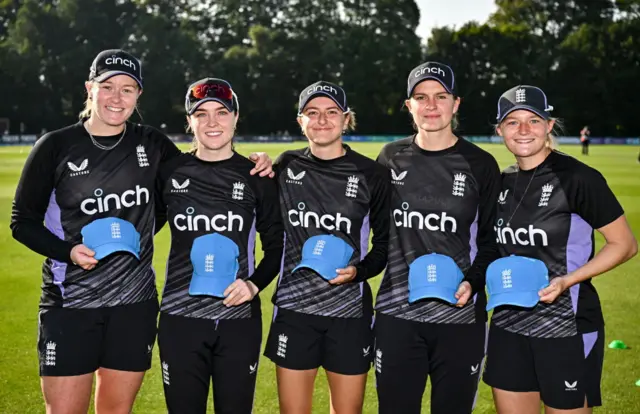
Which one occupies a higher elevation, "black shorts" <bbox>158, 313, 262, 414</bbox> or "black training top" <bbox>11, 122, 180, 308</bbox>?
A: "black training top" <bbox>11, 122, 180, 308</bbox>

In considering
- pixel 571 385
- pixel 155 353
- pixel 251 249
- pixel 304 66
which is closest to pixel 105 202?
pixel 251 249

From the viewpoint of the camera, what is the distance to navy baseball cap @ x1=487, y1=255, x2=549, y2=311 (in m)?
3.85

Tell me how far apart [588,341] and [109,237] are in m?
2.55

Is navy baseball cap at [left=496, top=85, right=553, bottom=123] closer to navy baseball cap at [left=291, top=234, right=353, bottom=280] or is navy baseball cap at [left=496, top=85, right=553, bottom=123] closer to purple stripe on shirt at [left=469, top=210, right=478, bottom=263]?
purple stripe on shirt at [left=469, top=210, right=478, bottom=263]

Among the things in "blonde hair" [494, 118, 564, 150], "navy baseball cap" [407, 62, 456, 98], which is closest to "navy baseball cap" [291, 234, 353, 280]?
"navy baseball cap" [407, 62, 456, 98]

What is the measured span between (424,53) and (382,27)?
24.8ft

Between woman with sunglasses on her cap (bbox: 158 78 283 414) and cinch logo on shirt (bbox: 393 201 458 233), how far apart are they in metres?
0.70

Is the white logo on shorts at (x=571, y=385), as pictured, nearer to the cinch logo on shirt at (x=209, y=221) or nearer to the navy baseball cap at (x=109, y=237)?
the cinch logo on shirt at (x=209, y=221)

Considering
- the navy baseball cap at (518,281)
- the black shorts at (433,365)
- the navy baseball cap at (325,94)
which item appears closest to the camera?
the navy baseball cap at (518,281)

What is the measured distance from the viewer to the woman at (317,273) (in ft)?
13.8

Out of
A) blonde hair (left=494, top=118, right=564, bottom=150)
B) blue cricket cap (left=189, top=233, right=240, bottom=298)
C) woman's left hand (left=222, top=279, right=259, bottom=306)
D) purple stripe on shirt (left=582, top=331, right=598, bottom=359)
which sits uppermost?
blonde hair (left=494, top=118, right=564, bottom=150)

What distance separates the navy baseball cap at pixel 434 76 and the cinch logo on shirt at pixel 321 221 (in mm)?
841

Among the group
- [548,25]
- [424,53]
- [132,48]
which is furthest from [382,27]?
[132,48]

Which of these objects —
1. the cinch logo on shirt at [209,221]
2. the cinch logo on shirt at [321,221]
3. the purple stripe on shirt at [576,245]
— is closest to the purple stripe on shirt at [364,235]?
the cinch logo on shirt at [321,221]
